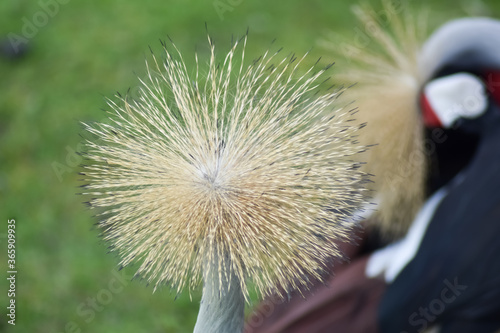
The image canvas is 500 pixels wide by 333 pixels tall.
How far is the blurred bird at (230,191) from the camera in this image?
0.53 meters

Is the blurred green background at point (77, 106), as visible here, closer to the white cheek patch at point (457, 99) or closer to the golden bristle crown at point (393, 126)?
the golden bristle crown at point (393, 126)

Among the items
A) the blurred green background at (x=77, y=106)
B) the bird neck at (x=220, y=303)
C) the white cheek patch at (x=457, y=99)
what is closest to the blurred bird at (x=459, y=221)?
the white cheek patch at (x=457, y=99)

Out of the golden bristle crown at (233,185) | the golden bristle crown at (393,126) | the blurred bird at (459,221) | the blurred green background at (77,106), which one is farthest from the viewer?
the blurred green background at (77,106)

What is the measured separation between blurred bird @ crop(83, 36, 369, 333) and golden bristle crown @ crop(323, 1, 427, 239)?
0.80 m

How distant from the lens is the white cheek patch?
1304 millimetres

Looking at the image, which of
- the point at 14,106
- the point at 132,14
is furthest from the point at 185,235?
the point at 132,14

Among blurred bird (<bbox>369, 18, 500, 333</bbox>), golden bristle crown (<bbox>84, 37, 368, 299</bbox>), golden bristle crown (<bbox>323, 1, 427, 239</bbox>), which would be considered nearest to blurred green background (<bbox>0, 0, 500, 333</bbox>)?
golden bristle crown (<bbox>323, 1, 427, 239</bbox>)

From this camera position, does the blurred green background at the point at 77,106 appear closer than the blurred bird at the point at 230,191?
No

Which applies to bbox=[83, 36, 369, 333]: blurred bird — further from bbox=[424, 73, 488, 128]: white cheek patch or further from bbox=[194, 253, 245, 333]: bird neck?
bbox=[424, 73, 488, 128]: white cheek patch

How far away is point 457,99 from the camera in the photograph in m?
1.32

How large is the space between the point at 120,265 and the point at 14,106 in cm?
218

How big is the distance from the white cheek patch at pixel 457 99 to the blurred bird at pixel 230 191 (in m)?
0.80

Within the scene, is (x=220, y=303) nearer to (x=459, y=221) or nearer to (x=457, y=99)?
(x=459, y=221)

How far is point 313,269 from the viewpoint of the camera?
0.56 metres
